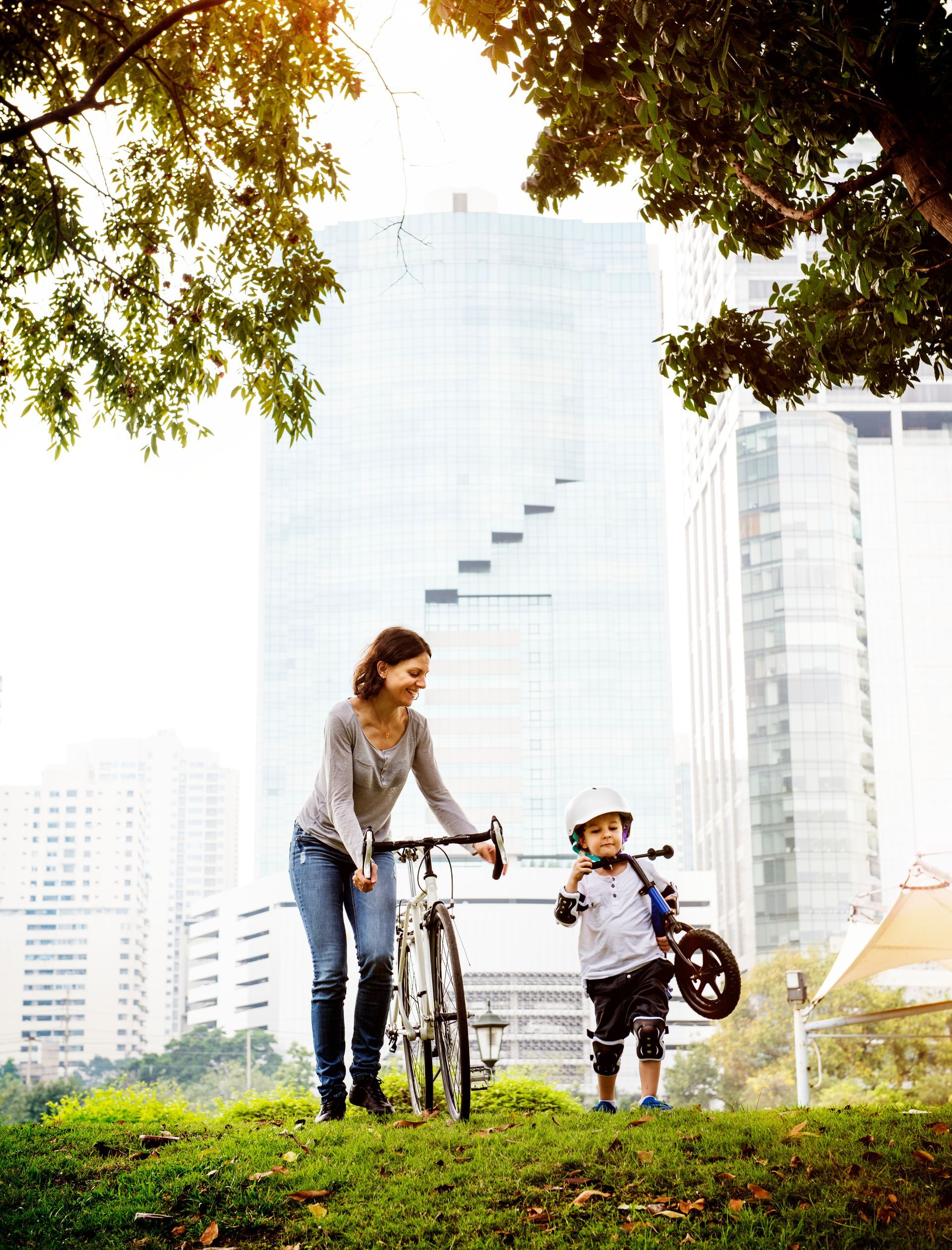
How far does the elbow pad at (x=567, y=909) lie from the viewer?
17.8 feet

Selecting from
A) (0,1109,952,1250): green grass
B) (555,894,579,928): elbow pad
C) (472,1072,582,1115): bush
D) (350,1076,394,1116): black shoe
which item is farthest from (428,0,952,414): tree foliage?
(472,1072,582,1115): bush

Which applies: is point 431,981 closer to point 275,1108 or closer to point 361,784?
point 361,784

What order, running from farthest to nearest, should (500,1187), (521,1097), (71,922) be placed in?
(71,922) → (521,1097) → (500,1187)

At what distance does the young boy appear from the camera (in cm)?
533

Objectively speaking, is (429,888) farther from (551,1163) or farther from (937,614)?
(937,614)

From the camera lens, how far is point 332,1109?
5051 mm

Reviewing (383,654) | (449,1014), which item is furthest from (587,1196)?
(383,654)

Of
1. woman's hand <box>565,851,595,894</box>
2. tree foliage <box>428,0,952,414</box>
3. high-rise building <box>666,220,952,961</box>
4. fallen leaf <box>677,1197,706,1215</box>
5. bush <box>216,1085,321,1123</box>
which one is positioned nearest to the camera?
fallen leaf <box>677,1197,706,1215</box>

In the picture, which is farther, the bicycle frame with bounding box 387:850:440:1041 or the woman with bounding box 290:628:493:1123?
the woman with bounding box 290:628:493:1123

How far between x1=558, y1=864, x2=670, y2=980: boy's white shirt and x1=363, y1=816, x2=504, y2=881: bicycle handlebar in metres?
0.70

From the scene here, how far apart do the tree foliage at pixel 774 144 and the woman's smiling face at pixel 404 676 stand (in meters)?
2.10

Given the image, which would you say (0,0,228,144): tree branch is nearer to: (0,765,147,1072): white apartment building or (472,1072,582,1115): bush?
(472,1072,582,1115): bush

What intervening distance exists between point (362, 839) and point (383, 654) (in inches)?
29.1

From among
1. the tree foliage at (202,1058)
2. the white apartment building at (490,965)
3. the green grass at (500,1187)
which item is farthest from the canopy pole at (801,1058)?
the tree foliage at (202,1058)
